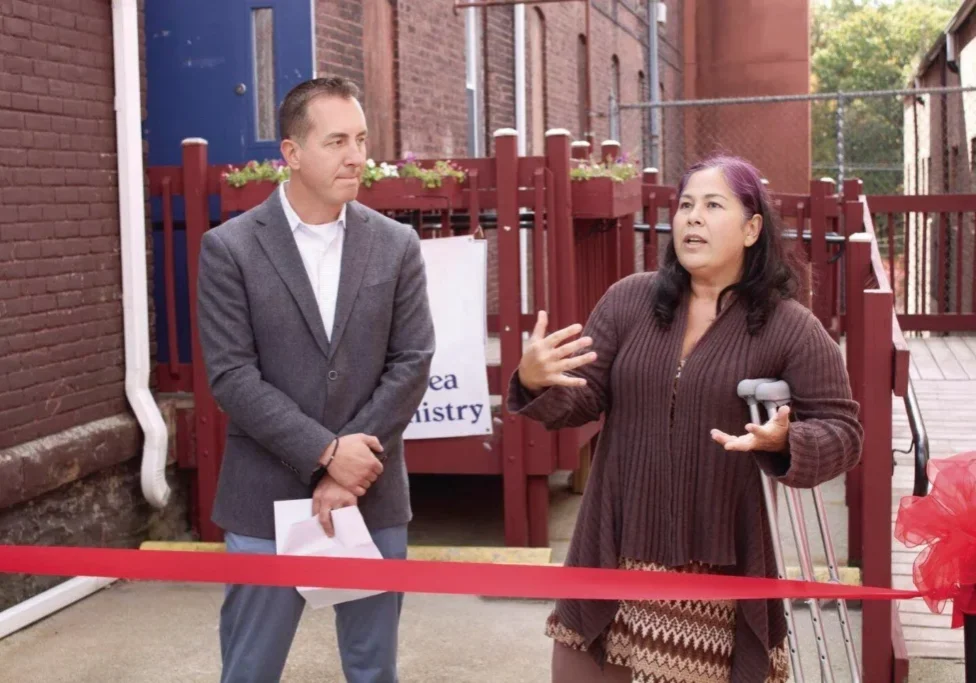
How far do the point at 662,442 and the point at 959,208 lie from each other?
31.6 feet

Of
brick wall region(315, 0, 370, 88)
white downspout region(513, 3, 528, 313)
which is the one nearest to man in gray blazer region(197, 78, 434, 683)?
brick wall region(315, 0, 370, 88)

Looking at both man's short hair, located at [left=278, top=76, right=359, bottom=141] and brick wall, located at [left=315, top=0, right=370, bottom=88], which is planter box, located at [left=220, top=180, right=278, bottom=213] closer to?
brick wall, located at [left=315, top=0, right=370, bottom=88]

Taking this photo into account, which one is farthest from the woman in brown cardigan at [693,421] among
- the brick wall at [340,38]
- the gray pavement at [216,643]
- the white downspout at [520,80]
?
the white downspout at [520,80]

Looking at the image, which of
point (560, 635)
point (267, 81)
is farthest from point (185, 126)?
point (560, 635)

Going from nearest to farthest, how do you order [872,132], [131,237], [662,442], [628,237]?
Answer: [662,442] → [131,237] → [628,237] → [872,132]

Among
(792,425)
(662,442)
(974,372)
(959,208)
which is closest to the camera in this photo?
(792,425)

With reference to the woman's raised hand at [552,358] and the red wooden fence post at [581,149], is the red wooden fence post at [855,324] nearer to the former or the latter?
the red wooden fence post at [581,149]

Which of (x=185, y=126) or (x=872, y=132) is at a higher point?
(x=872, y=132)

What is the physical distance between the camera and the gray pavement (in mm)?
5414

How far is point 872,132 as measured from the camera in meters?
54.3

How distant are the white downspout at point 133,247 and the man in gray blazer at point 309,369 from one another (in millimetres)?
3242

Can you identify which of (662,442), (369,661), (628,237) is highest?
(628,237)

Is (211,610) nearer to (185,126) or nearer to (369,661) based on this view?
(369,661)

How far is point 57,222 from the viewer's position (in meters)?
6.39
